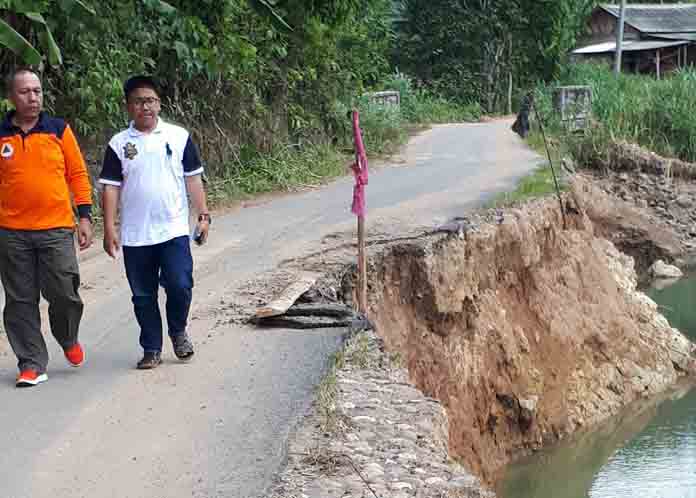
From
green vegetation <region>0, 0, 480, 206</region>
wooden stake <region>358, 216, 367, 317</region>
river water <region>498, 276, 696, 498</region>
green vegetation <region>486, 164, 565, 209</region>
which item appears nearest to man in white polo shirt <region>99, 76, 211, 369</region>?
green vegetation <region>0, 0, 480, 206</region>

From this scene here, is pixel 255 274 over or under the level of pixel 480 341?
over

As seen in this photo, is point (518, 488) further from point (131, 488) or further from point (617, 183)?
point (617, 183)

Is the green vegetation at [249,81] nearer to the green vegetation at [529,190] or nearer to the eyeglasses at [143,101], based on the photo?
the eyeglasses at [143,101]

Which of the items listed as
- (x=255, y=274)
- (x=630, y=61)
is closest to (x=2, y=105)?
(x=255, y=274)

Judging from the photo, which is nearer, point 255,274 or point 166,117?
point 255,274

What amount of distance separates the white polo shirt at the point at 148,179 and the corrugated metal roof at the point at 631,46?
36.3m

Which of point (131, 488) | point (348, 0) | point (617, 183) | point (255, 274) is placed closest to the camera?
point (131, 488)

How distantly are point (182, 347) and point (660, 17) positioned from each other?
40.9m

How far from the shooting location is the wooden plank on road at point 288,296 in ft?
25.5

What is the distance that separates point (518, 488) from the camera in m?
10.7

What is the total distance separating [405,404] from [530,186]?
30.2ft

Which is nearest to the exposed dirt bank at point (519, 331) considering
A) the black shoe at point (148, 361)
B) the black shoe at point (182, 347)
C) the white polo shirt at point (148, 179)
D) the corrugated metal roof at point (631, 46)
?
the black shoe at point (182, 347)

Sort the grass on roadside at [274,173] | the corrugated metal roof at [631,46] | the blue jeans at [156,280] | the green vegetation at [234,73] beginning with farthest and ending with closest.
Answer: the corrugated metal roof at [631,46]
the grass on roadside at [274,173]
the green vegetation at [234,73]
the blue jeans at [156,280]

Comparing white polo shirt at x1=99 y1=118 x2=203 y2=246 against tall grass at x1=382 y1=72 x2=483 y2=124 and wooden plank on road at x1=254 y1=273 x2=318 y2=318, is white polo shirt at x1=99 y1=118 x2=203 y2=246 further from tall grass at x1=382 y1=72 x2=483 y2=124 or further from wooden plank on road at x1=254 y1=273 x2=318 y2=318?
tall grass at x1=382 y1=72 x2=483 y2=124
